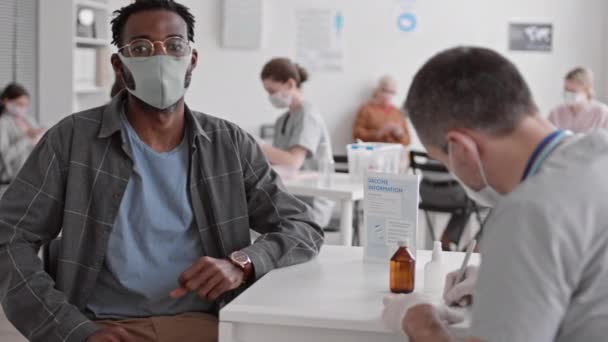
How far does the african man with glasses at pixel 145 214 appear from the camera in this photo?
1.88m

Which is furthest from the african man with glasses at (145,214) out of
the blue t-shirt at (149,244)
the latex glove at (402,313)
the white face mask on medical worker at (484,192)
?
the white face mask on medical worker at (484,192)

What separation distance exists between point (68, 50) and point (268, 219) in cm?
470

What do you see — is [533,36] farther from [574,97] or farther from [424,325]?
[424,325]

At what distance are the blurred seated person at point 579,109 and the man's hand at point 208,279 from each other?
10.5ft

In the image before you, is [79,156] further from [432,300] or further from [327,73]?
[327,73]

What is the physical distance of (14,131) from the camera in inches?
217

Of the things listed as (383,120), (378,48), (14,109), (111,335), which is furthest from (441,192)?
(111,335)

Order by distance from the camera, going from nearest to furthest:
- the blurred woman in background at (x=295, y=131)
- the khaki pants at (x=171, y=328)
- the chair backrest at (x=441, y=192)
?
1. the khaki pants at (x=171, y=328)
2. the blurred woman in background at (x=295, y=131)
3. the chair backrest at (x=441, y=192)

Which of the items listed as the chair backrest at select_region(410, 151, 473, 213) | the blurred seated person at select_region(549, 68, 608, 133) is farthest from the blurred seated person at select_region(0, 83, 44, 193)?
the blurred seated person at select_region(549, 68, 608, 133)

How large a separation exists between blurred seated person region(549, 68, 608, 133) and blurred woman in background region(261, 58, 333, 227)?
1507mm

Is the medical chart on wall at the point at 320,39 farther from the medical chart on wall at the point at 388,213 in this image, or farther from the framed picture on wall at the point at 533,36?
the medical chart on wall at the point at 388,213

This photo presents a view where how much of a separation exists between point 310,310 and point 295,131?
278 centimetres

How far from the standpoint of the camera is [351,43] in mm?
7988

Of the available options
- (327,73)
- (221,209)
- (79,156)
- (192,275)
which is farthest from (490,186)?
(327,73)
